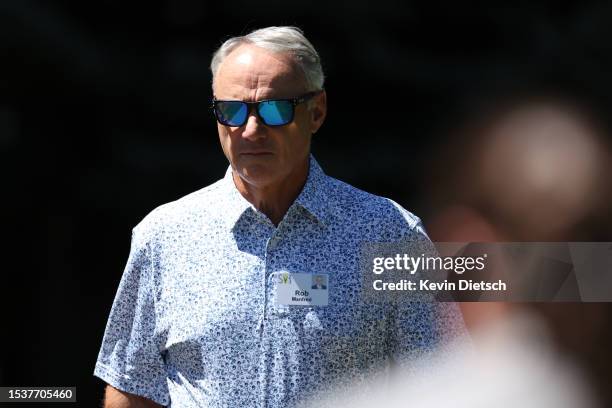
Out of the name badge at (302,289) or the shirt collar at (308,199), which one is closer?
the name badge at (302,289)

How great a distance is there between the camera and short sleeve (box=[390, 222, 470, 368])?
2398mm

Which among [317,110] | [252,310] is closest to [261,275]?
[252,310]

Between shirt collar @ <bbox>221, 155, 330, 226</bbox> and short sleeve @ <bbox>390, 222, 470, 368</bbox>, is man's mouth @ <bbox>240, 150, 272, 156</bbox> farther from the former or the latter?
short sleeve @ <bbox>390, 222, 470, 368</bbox>

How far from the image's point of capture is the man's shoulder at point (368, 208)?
2.47m

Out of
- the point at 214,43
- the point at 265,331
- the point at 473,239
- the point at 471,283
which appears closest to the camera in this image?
the point at 265,331

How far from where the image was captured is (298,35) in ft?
8.01

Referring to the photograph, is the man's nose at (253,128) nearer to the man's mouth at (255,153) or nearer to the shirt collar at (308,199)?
the man's mouth at (255,153)

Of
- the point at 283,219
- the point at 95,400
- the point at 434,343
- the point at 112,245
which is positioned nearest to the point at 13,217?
the point at 112,245

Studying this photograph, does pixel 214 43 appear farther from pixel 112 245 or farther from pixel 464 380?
pixel 464 380

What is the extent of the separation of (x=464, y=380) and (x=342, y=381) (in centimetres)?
33

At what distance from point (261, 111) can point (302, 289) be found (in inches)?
17.2

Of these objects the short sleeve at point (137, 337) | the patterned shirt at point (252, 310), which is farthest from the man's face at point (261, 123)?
the short sleeve at point (137, 337)

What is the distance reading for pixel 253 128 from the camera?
233 cm

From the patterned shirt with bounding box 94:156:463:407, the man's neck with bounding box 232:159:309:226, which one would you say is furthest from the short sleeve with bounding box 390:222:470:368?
the man's neck with bounding box 232:159:309:226
